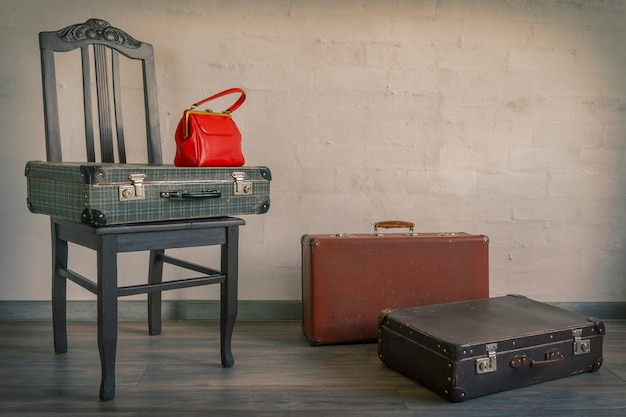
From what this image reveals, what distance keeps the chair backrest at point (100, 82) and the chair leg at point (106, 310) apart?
595 millimetres

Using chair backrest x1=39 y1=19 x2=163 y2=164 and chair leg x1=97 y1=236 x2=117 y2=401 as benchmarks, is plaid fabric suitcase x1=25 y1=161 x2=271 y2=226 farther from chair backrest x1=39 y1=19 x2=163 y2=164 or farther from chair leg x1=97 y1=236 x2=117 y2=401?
chair backrest x1=39 y1=19 x2=163 y2=164

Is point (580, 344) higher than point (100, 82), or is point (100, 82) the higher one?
point (100, 82)

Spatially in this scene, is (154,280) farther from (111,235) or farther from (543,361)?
(543,361)

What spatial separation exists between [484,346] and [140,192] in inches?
52.7

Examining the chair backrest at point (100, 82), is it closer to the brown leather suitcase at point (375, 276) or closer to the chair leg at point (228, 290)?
the chair leg at point (228, 290)

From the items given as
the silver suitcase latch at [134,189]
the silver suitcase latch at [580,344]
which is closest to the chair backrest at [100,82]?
the silver suitcase latch at [134,189]

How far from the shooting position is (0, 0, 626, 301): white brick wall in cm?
307

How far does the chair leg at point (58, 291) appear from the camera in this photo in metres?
2.57

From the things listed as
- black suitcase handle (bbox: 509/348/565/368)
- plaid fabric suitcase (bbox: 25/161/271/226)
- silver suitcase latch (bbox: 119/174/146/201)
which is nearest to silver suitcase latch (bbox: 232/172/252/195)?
plaid fabric suitcase (bbox: 25/161/271/226)

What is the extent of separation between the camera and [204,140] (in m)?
2.37

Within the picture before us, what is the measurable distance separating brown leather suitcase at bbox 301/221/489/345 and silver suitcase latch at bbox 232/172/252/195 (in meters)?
0.42

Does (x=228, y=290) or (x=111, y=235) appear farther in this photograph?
(x=228, y=290)

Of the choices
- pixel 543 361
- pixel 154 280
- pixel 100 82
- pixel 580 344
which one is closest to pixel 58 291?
pixel 154 280

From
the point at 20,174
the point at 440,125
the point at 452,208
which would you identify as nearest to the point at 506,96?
the point at 440,125
